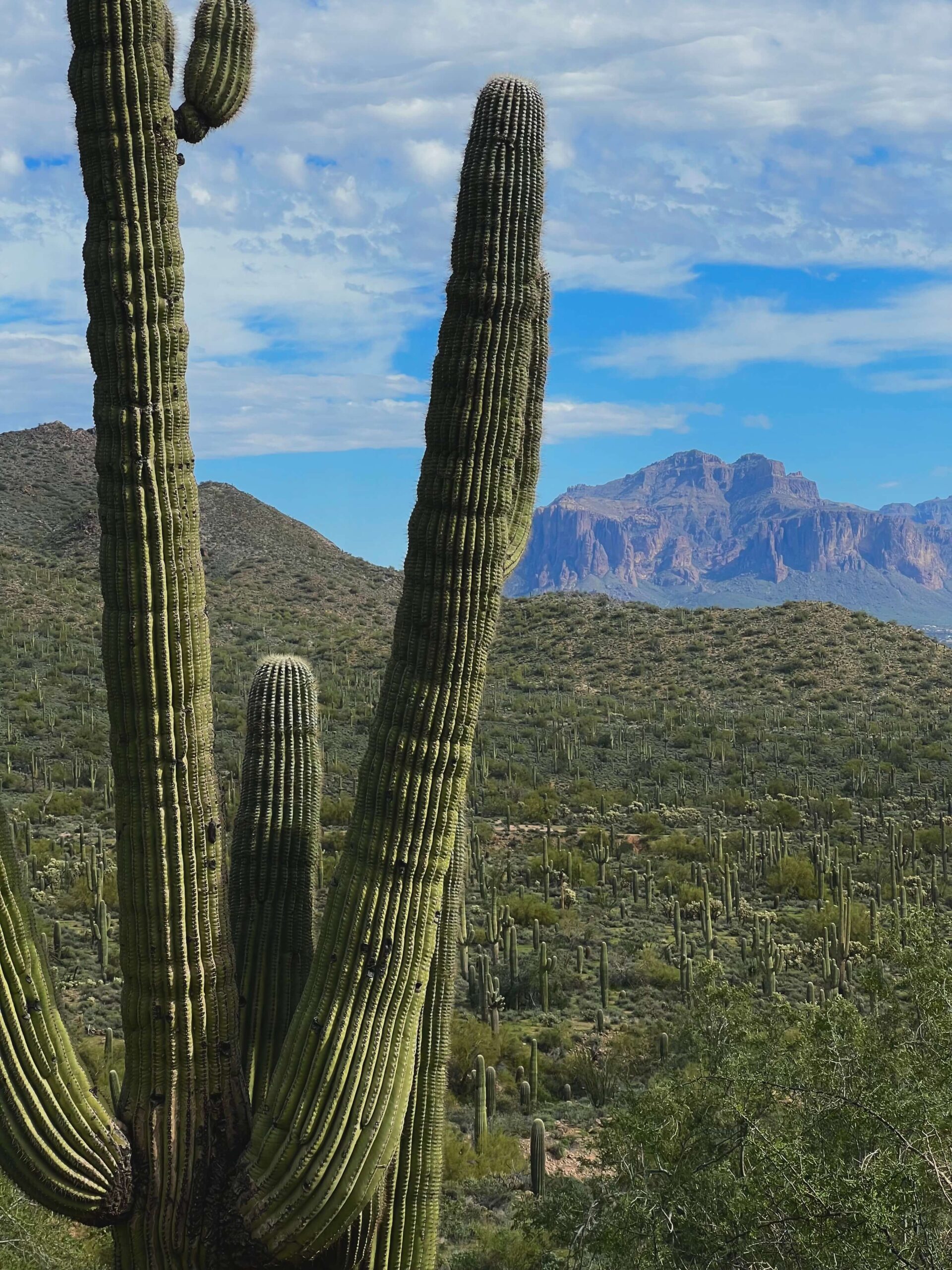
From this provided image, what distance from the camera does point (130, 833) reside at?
605 cm

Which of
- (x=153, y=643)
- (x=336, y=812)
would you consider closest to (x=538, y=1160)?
(x=153, y=643)

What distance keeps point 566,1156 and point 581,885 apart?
1229 cm

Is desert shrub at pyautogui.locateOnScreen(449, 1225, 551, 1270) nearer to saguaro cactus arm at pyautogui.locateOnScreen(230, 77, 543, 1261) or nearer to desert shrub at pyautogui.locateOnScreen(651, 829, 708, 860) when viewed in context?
saguaro cactus arm at pyautogui.locateOnScreen(230, 77, 543, 1261)

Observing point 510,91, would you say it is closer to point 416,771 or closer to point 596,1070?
point 416,771

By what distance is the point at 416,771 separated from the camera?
6.27 meters

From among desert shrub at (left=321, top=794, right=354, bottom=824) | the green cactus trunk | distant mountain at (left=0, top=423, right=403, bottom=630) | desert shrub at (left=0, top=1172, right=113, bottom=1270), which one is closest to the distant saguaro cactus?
desert shrub at (left=0, top=1172, right=113, bottom=1270)

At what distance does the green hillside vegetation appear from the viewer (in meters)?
13.2

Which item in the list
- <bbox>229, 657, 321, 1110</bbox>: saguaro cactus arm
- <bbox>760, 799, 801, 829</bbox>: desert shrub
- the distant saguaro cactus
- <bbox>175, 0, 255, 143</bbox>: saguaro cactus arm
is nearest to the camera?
<bbox>175, 0, 255, 143</bbox>: saguaro cactus arm

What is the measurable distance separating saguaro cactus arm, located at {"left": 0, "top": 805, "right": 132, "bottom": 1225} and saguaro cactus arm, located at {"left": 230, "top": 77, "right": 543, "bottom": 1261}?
26.4 inches

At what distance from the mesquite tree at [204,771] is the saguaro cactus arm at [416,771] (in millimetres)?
12

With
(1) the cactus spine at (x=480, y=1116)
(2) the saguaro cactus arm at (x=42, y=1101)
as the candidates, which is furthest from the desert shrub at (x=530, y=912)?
(2) the saguaro cactus arm at (x=42, y=1101)

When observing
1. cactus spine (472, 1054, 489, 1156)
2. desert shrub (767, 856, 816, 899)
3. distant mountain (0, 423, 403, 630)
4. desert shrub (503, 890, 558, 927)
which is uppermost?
distant mountain (0, 423, 403, 630)

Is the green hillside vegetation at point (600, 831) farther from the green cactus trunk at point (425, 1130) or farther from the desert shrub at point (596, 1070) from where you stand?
the green cactus trunk at point (425, 1130)

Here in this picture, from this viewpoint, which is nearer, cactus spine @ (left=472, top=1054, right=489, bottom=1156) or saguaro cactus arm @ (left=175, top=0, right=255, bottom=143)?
saguaro cactus arm @ (left=175, top=0, right=255, bottom=143)
